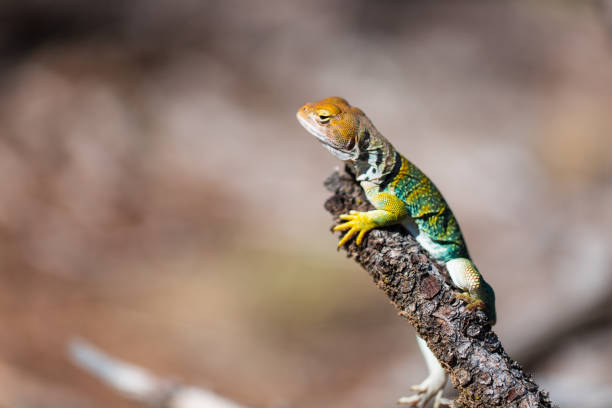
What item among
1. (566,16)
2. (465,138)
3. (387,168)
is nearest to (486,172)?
(465,138)

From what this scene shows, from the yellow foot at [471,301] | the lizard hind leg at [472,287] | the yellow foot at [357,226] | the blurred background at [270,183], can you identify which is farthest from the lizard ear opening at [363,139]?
the blurred background at [270,183]

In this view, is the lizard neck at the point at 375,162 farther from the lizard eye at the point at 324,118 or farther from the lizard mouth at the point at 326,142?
the lizard eye at the point at 324,118

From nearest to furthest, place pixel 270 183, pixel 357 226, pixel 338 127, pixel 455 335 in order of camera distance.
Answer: pixel 455 335 < pixel 357 226 < pixel 338 127 < pixel 270 183

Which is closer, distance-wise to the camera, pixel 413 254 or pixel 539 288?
pixel 413 254

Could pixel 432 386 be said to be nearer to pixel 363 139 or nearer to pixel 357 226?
pixel 357 226

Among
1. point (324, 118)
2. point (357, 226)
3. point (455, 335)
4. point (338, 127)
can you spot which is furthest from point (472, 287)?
point (324, 118)

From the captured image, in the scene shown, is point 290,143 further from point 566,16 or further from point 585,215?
point 566,16
